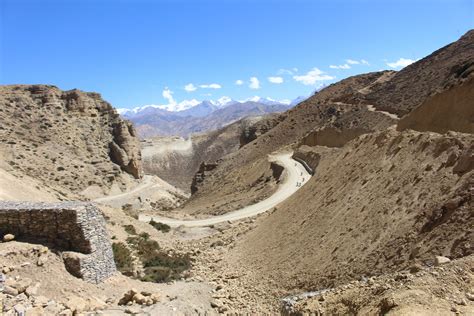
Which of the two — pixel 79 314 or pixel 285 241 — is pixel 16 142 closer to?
pixel 285 241

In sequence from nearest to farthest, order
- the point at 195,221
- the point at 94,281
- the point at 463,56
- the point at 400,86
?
the point at 94,281
the point at 195,221
the point at 463,56
the point at 400,86

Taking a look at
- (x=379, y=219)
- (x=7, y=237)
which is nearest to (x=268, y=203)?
(x=379, y=219)

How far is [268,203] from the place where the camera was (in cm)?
3095

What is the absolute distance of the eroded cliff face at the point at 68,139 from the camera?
4956cm

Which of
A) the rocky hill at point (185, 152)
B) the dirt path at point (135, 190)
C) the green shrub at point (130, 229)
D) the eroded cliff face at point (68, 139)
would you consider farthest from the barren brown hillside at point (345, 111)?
the rocky hill at point (185, 152)

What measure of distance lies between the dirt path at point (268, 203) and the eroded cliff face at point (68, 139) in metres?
20.9

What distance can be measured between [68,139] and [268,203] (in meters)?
36.6

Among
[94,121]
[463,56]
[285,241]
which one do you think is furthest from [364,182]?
[94,121]

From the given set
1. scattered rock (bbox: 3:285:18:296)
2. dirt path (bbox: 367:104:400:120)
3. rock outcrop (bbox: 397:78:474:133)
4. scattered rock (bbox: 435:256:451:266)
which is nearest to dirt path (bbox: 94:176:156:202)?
dirt path (bbox: 367:104:400:120)

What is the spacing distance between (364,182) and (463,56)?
38.4m

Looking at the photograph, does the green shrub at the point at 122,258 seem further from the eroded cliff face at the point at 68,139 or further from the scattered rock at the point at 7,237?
the eroded cliff face at the point at 68,139

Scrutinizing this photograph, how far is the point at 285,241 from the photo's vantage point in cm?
1642

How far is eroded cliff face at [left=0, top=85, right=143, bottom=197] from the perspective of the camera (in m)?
49.6

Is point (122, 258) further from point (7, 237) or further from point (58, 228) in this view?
point (7, 237)
